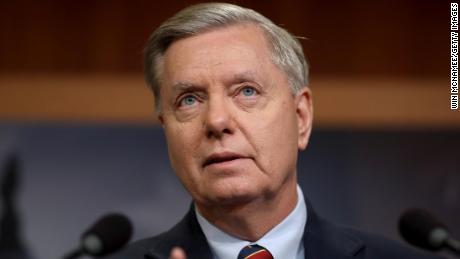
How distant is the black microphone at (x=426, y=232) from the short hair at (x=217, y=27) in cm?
42

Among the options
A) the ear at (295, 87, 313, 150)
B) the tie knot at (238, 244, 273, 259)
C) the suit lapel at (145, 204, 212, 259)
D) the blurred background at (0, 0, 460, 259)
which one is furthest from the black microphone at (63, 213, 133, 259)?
the blurred background at (0, 0, 460, 259)

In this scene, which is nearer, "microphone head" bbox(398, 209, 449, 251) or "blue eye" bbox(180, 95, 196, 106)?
"microphone head" bbox(398, 209, 449, 251)

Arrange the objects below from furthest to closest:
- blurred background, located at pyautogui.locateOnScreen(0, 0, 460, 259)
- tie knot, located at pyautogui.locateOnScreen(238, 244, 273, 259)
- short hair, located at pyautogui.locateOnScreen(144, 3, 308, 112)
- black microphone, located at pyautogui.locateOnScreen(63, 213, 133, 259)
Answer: blurred background, located at pyautogui.locateOnScreen(0, 0, 460, 259)
short hair, located at pyautogui.locateOnScreen(144, 3, 308, 112)
tie knot, located at pyautogui.locateOnScreen(238, 244, 273, 259)
black microphone, located at pyautogui.locateOnScreen(63, 213, 133, 259)

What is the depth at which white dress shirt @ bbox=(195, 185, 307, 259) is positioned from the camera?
1833mm

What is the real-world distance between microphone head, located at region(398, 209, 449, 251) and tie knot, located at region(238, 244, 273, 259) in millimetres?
309

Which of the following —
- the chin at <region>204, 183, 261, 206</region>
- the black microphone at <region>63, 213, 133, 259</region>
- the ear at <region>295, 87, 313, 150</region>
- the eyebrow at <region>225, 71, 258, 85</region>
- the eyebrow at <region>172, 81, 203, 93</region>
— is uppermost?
the eyebrow at <region>225, 71, 258, 85</region>

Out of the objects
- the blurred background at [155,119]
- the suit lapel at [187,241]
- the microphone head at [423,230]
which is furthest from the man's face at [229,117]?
the blurred background at [155,119]

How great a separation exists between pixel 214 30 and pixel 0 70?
1.25 metres

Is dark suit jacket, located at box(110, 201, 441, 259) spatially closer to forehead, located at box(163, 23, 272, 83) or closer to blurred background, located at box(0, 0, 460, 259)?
forehead, located at box(163, 23, 272, 83)

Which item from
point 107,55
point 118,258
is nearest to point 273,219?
point 118,258

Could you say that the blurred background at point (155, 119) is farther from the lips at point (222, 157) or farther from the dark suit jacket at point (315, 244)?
the lips at point (222, 157)

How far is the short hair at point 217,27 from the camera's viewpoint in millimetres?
1902

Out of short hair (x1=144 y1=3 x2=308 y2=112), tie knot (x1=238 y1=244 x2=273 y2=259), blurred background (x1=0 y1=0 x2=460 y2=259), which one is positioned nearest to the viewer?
tie knot (x1=238 y1=244 x2=273 y2=259)

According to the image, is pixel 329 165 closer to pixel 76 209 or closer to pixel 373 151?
pixel 373 151
